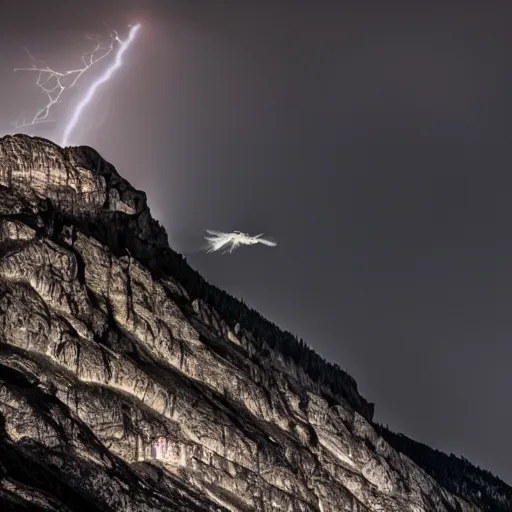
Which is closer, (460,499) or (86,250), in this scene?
(86,250)

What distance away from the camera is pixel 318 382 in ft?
A: 552

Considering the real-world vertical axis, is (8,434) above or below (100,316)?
below

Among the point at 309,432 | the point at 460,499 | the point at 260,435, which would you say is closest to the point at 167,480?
the point at 260,435

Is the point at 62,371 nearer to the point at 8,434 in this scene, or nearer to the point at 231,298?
the point at 8,434

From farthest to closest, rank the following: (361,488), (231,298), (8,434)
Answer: (231,298), (361,488), (8,434)

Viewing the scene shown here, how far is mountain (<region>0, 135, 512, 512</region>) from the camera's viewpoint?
4826 inches

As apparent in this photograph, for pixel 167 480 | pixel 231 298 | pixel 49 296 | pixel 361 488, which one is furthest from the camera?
pixel 231 298

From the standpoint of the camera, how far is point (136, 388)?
134750 mm

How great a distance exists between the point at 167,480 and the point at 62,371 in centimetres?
1621

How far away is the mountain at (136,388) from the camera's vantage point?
123 meters

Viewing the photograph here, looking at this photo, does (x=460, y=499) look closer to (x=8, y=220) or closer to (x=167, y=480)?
(x=167, y=480)

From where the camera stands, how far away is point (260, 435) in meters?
143

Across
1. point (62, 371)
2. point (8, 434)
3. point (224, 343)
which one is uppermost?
point (224, 343)

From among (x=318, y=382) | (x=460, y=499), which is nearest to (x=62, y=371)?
(x=318, y=382)
